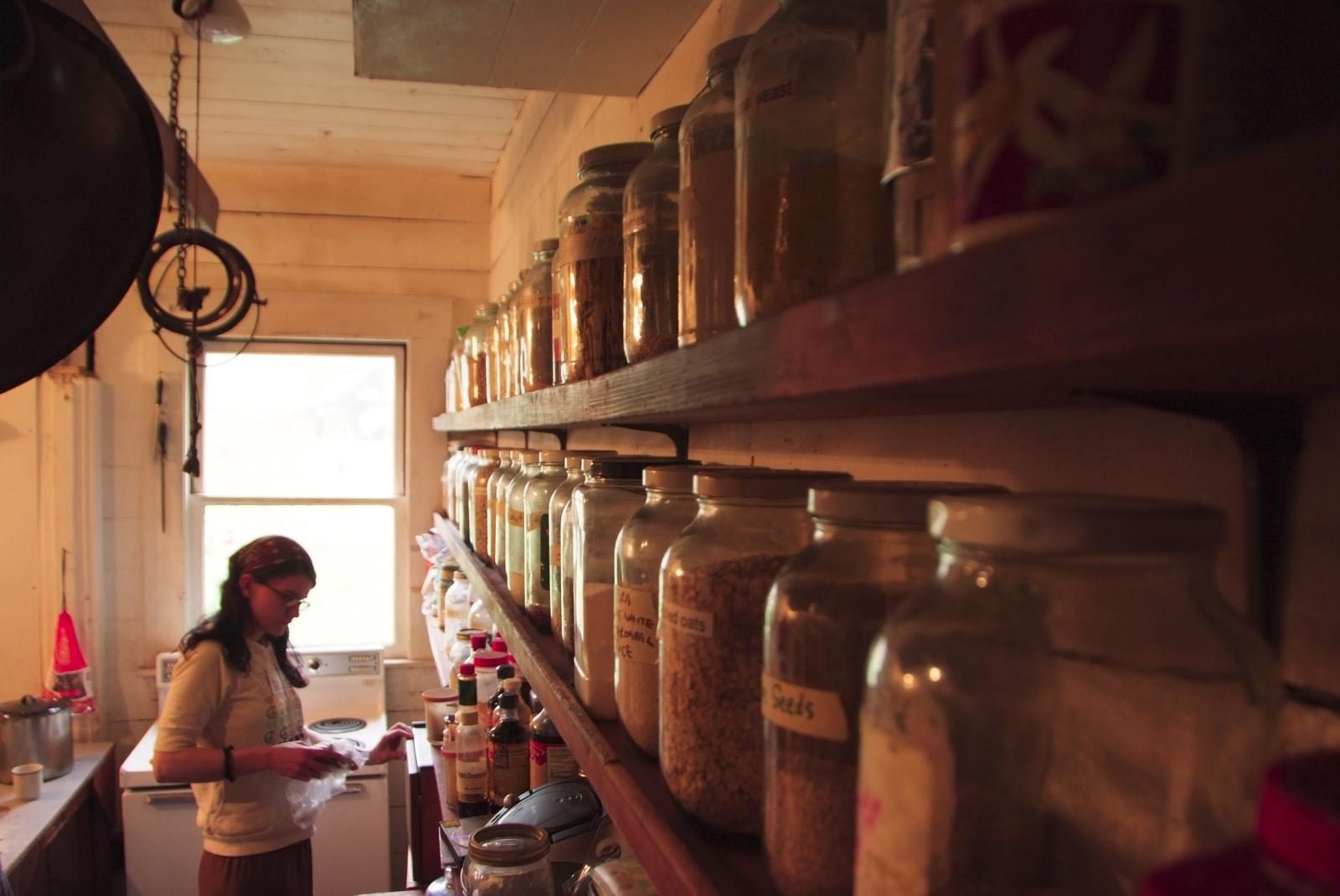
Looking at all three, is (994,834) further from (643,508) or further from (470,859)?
(470,859)

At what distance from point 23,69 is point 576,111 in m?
1.43

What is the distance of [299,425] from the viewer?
3.99 m

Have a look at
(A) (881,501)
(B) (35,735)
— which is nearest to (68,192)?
(A) (881,501)

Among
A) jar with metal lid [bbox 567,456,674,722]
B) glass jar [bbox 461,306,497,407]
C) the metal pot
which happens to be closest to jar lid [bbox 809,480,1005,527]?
jar with metal lid [bbox 567,456,674,722]

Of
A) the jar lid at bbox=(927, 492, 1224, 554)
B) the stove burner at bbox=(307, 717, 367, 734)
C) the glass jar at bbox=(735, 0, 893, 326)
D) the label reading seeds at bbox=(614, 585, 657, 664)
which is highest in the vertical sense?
the glass jar at bbox=(735, 0, 893, 326)

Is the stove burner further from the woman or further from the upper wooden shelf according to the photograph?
the upper wooden shelf

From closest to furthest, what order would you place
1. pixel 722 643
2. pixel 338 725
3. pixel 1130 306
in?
pixel 1130 306 < pixel 722 643 < pixel 338 725

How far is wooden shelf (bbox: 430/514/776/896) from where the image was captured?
52 centimetres

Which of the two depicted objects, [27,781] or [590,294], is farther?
[27,781]

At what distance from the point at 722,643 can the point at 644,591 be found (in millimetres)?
165

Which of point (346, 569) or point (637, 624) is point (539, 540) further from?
point (346, 569)

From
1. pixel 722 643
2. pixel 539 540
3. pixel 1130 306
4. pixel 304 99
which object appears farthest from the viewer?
pixel 304 99

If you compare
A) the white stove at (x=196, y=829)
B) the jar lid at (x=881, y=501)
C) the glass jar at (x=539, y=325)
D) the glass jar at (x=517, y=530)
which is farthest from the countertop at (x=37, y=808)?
the jar lid at (x=881, y=501)

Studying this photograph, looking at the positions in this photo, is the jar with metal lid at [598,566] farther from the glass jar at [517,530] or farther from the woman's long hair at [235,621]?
the woman's long hair at [235,621]
